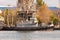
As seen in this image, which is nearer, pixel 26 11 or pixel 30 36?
pixel 30 36

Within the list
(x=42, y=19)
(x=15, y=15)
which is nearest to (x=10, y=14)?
(x=15, y=15)

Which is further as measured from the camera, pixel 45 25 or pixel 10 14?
pixel 10 14

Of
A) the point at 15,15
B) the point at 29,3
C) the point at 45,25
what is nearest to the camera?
the point at 45,25

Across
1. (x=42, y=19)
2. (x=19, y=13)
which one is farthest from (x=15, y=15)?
(x=42, y=19)

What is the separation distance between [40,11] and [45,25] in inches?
189

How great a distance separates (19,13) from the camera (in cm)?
6378

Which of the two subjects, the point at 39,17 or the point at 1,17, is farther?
the point at 1,17

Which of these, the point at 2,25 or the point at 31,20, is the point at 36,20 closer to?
the point at 31,20

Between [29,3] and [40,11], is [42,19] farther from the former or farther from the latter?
[29,3]

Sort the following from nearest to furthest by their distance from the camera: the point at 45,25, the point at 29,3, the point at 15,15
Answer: the point at 45,25 < the point at 15,15 < the point at 29,3

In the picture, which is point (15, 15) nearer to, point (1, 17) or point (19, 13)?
point (19, 13)

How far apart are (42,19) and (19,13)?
455cm

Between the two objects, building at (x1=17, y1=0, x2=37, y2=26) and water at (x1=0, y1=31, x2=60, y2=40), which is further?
building at (x1=17, y1=0, x2=37, y2=26)

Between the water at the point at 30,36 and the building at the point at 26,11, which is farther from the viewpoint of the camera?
the building at the point at 26,11
